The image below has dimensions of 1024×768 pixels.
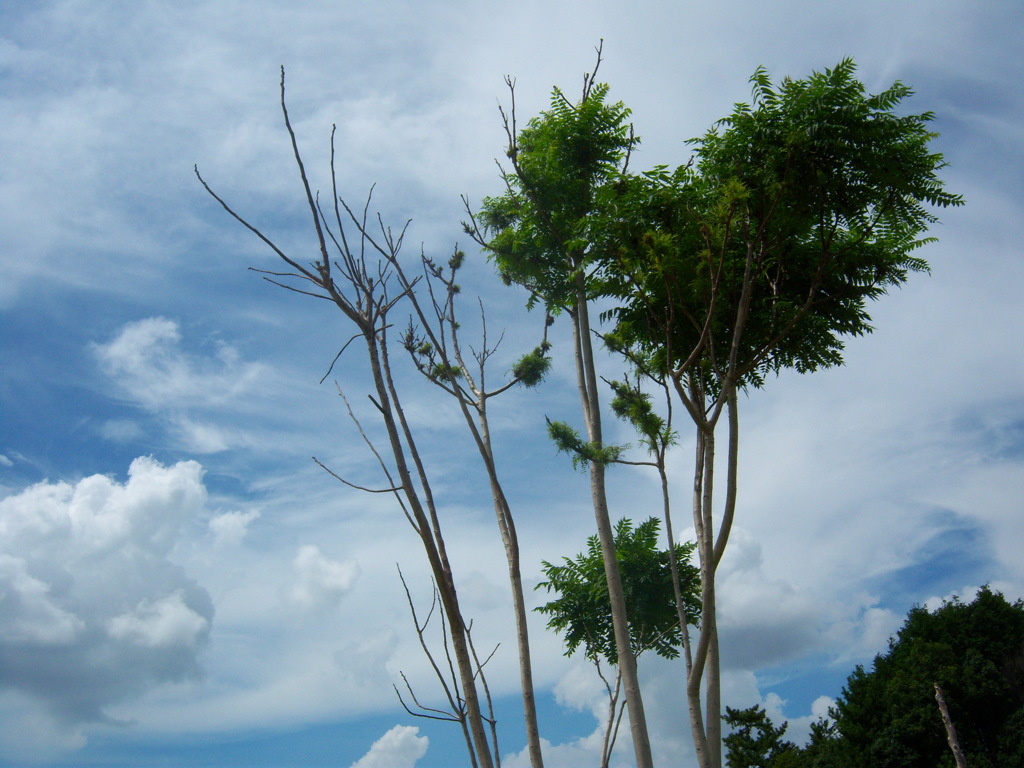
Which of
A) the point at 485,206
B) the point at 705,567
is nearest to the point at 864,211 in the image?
the point at 705,567

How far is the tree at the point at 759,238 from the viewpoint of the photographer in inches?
277

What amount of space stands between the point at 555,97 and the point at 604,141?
1.10 metres

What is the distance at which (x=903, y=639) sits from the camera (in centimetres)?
3048

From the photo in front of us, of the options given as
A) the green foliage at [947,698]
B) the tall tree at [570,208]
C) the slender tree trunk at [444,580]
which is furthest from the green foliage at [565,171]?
the green foliage at [947,698]

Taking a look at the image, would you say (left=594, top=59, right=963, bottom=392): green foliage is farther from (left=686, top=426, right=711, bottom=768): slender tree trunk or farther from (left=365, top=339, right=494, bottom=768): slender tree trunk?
(left=365, top=339, right=494, bottom=768): slender tree trunk

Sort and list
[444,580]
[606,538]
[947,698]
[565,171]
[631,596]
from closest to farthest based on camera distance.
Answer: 1. [444,580]
2. [606,538]
3. [565,171]
4. [631,596]
5. [947,698]

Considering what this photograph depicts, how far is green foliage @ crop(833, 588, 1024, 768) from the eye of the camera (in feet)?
81.0

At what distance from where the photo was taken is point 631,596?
15.1 metres

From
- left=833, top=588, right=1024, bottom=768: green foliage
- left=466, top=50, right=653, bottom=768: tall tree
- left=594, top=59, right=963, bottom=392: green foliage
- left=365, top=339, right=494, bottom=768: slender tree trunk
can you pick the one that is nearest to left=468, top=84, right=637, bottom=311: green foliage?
left=466, top=50, right=653, bottom=768: tall tree

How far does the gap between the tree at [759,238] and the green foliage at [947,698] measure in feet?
73.4

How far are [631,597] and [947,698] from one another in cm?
1761

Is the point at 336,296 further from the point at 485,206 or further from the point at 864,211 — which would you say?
the point at 485,206

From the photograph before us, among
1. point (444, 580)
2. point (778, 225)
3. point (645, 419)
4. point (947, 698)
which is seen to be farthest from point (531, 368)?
point (947, 698)

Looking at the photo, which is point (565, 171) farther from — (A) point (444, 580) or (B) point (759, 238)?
(A) point (444, 580)
